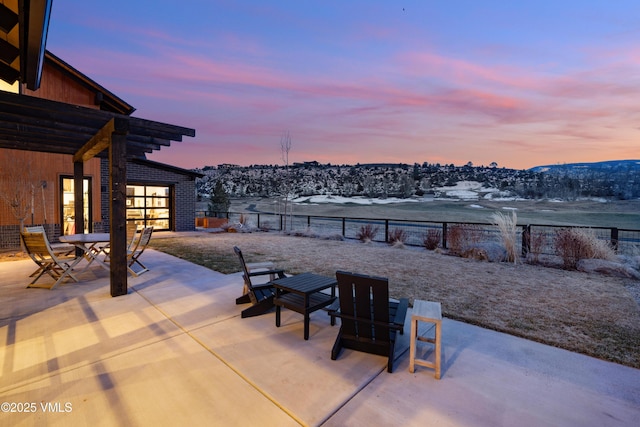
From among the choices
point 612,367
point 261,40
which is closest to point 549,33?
point 261,40

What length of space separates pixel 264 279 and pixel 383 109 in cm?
2357

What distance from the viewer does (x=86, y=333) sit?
3502mm

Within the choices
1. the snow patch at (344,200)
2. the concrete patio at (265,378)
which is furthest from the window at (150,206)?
the snow patch at (344,200)

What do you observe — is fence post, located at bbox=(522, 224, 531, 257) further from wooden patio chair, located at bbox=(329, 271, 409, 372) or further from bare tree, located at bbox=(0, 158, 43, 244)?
bare tree, located at bbox=(0, 158, 43, 244)

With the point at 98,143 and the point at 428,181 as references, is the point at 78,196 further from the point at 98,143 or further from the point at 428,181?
the point at 428,181

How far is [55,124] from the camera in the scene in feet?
18.4

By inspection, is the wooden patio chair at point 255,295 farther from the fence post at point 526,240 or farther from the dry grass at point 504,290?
the fence post at point 526,240

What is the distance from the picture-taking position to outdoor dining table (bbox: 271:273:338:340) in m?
3.39

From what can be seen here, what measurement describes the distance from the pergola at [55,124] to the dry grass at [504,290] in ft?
8.40

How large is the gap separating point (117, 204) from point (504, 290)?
710cm

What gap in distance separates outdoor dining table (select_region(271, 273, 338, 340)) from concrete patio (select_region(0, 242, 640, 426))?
330 mm

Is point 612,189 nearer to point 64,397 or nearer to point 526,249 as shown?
point 526,249

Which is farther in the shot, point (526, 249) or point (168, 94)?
point (168, 94)

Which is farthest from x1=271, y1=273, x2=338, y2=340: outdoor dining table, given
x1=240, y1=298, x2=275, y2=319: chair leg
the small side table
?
the small side table
